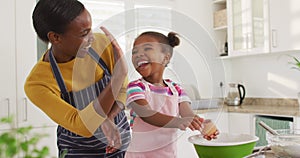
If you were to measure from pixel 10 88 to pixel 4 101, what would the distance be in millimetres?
96

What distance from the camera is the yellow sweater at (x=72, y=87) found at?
0.94 m

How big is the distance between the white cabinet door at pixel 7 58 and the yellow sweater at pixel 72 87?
1547 millimetres

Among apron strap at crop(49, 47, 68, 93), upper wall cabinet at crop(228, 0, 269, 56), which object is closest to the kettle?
upper wall cabinet at crop(228, 0, 269, 56)

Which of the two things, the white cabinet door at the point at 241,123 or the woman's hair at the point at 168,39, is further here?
the white cabinet door at the point at 241,123

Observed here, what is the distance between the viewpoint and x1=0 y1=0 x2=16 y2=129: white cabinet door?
2451mm

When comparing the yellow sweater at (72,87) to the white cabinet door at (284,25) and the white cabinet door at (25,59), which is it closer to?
the white cabinet door at (25,59)

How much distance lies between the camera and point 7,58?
2.49 meters

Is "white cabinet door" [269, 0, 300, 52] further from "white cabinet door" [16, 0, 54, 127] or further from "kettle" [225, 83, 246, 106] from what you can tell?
"white cabinet door" [16, 0, 54, 127]

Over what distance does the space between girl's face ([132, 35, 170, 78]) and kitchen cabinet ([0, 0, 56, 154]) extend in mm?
1615

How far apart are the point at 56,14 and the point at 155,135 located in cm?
42

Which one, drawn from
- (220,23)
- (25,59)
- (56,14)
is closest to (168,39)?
(56,14)

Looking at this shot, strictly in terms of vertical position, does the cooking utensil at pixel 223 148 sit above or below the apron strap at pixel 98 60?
below

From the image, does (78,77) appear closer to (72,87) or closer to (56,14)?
(72,87)

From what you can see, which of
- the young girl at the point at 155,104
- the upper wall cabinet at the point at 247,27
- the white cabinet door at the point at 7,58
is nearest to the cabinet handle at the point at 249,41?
the upper wall cabinet at the point at 247,27
